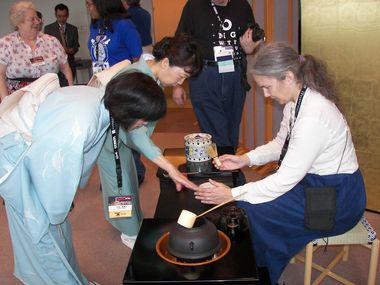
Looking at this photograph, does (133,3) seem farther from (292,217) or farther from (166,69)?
(292,217)

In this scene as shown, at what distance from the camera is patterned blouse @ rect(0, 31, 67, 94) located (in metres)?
2.70

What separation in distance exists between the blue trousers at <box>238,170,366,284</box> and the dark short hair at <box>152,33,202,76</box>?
631 millimetres

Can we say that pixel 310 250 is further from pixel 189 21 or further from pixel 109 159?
pixel 189 21

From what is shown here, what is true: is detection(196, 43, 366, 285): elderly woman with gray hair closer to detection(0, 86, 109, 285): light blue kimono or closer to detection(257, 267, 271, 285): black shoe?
detection(257, 267, 271, 285): black shoe

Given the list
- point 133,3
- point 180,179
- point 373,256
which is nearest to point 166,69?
point 180,179

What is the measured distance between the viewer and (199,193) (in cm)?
158

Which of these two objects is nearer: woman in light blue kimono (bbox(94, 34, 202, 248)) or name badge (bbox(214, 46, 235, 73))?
woman in light blue kimono (bbox(94, 34, 202, 248))

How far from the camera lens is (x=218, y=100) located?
2648mm

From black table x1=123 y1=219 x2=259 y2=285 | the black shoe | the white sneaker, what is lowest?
the white sneaker

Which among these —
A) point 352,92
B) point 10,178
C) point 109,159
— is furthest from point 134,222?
point 352,92

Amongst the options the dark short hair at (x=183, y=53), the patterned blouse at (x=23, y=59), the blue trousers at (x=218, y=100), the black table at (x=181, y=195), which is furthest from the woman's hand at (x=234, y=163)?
the patterned blouse at (x=23, y=59)

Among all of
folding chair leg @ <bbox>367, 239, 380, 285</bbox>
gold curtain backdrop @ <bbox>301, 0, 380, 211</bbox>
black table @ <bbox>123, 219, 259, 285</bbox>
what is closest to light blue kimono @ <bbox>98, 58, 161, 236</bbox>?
black table @ <bbox>123, 219, 259, 285</bbox>

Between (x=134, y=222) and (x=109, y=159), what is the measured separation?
1.28 ft

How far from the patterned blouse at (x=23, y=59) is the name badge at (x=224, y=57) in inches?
44.8
